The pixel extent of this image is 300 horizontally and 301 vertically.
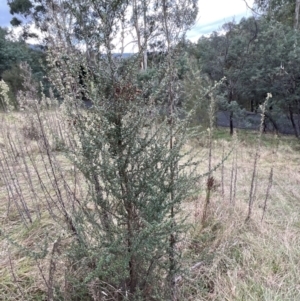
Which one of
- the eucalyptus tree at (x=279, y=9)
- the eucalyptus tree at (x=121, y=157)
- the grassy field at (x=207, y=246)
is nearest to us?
the eucalyptus tree at (x=121, y=157)

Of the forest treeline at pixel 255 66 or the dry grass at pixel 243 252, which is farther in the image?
the forest treeline at pixel 255 66

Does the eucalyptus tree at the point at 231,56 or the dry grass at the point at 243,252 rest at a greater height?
the eucalyptus tree at the point at 231,56

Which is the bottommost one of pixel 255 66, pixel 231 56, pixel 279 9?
pixel 255 66

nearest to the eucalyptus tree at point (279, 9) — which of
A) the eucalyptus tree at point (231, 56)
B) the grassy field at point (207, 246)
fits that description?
the eucalyptus tree at point (231, 56)

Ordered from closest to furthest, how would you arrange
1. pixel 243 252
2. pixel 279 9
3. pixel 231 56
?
1. pixel 243 252
2. pixel 279 9
3. pixel 231 56

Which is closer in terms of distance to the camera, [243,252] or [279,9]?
[243,252]

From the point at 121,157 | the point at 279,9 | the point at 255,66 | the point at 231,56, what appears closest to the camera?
the point at 121,157

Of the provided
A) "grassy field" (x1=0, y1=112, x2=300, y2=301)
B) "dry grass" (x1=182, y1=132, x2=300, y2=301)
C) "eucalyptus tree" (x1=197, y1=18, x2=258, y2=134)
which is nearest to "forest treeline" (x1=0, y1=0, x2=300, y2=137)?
"eucalyptus tree" (x1=197, y1=18, x2=258, y2=134)

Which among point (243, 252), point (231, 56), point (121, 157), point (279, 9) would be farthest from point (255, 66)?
point (121, 157)

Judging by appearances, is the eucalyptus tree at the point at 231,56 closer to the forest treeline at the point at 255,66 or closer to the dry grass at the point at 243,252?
the forest treeline at the point at 255,66

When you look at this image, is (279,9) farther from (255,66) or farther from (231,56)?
(255,66)

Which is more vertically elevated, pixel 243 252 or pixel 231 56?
pixel 231 56

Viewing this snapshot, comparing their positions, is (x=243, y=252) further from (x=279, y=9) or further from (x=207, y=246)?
(x=279, y=9)

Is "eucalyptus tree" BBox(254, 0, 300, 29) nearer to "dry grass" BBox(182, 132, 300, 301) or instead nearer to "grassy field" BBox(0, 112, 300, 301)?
"dry grass" BBox(182, 132, 300, 301)
